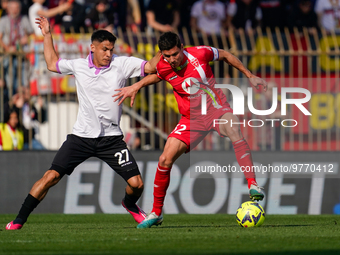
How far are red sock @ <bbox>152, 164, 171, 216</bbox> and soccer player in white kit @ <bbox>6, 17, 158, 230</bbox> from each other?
0.25 meters

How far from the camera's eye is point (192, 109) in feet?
26.6

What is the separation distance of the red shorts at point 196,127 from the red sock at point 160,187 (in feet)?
1.42

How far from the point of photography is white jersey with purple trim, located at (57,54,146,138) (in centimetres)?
785

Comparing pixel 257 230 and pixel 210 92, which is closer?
pixel 257 230

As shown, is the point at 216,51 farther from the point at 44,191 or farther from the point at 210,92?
the point at 44,191

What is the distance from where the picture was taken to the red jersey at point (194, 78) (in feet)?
26.0

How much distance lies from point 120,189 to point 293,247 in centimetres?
624

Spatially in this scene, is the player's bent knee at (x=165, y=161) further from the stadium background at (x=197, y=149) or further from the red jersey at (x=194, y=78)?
the stadium background at (x=197, y=149)

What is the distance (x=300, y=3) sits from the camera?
15180mm

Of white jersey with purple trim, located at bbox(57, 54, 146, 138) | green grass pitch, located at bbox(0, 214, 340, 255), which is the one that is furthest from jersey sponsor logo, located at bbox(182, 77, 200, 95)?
green grass pitch, located at bbox(0, 214, 340, 255)

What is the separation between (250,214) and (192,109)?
4.86 feet

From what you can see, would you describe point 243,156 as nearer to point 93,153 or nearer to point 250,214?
point 250,214

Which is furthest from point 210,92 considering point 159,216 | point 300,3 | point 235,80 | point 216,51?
point 300,3

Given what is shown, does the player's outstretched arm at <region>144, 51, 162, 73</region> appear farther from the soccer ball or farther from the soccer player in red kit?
the soccer ball
